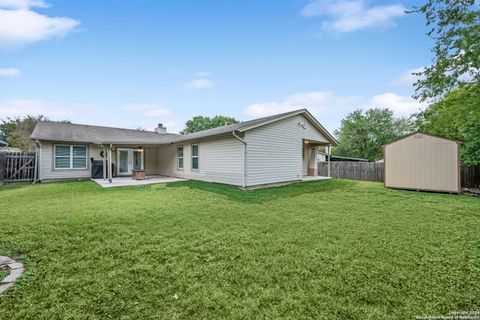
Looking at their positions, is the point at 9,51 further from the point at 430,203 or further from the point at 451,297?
the point at 430,203

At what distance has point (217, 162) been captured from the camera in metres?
10.2

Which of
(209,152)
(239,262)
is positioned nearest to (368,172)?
(209,152)

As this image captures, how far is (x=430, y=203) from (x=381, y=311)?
262 inches

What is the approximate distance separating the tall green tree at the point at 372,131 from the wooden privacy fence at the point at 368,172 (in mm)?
14842

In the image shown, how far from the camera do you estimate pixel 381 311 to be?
74.2 inches

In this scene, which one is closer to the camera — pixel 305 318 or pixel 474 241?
pixel 305 318

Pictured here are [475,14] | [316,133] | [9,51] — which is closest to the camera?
[475,14]

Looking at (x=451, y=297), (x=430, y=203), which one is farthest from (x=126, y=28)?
(x=430, y=203)

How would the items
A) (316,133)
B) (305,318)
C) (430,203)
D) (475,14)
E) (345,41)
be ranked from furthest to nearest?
(316,133)
(345,41)
(430,203)
(475,14)
(305,318)

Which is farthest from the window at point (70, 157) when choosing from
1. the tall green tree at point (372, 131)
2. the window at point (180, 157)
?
the tall green tree at point (372, 131)

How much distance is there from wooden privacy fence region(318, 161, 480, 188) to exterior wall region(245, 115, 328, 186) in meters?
4.78

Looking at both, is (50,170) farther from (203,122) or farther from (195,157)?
(203,122)

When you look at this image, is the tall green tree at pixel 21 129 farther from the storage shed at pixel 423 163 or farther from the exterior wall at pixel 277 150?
the storage shed at pixel 423 163

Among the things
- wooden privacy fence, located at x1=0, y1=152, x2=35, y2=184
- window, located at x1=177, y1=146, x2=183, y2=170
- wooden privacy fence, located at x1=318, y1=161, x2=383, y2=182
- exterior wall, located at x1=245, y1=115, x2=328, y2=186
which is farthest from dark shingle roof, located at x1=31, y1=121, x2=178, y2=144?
wooden privacy fence, located at x1=318, y1=161, x2=383, y2=182
